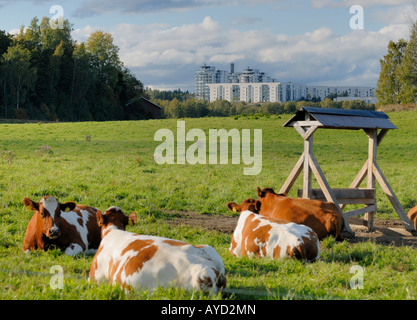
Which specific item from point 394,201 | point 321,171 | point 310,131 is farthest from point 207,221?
point 394,201

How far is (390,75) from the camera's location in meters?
81.4

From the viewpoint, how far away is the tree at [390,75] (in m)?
80.1

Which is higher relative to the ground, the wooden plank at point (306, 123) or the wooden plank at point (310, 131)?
the wooden plank at point (306, 123)

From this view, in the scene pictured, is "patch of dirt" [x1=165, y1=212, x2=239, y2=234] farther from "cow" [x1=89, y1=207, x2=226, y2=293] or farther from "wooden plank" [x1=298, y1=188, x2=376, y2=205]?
"cow" [x1=89, y1=207, x2=226, y2=293]

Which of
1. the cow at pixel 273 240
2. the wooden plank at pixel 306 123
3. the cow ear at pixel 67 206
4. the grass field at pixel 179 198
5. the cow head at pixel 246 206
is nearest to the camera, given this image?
the grass field at pixel 179 198

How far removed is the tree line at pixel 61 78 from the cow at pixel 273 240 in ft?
215

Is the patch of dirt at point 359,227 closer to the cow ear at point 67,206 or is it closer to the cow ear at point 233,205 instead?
the cow ear at point 233,205

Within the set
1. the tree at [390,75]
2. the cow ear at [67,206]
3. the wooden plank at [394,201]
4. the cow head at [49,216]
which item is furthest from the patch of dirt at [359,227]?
the tree at [390,75]

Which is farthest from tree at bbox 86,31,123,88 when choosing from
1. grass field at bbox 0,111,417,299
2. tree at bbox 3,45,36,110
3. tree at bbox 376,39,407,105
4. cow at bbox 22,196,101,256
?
cow at bbox 22,196,101,256

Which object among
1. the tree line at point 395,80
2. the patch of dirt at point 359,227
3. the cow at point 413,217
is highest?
the tree line at point 395,80

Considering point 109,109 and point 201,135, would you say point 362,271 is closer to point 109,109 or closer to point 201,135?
point 201,135

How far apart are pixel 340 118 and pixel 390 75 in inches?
3066

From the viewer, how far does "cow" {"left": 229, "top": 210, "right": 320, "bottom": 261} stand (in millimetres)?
7402

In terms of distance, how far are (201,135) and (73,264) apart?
30.7 meters
